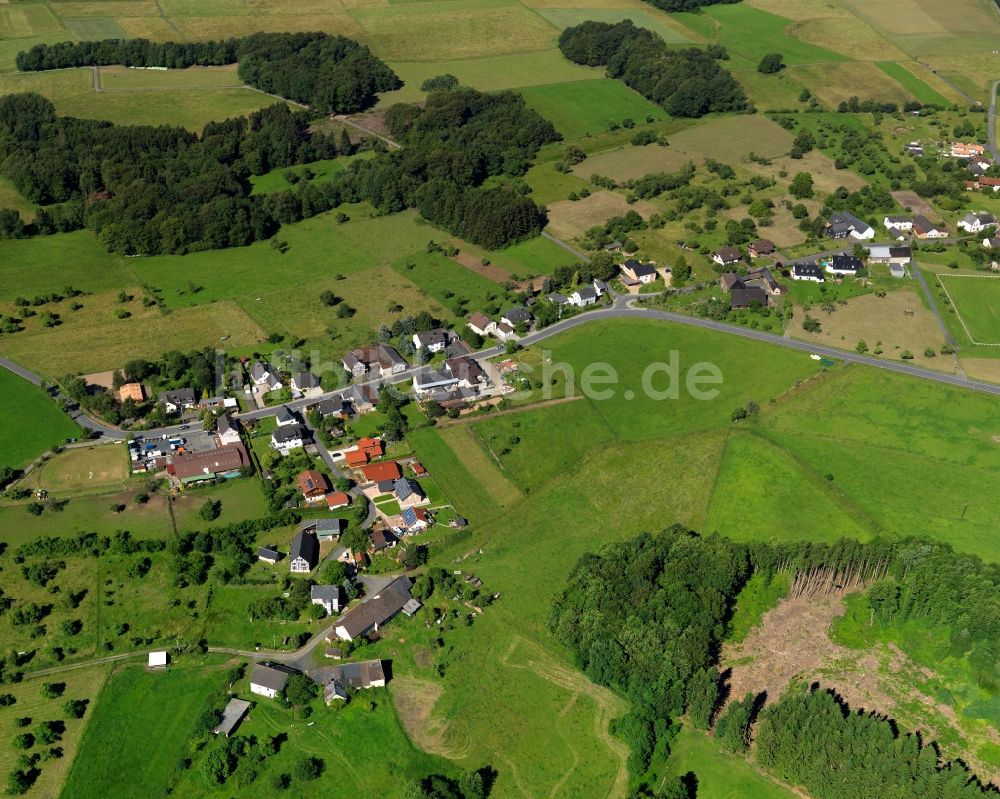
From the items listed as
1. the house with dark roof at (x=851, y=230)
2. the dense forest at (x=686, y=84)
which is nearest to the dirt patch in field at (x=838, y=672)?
the house with dark roof at (x=851, y=230)

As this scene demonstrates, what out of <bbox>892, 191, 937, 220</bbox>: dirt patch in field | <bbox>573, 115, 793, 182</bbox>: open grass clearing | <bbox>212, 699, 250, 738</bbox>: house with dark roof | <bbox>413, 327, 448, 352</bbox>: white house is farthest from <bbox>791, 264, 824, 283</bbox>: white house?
<bbox>212, 699, 250, 738</bbox>: house with dark roof

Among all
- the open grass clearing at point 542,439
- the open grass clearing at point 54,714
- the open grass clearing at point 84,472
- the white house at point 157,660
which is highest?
the open grass clearing at point 542,439

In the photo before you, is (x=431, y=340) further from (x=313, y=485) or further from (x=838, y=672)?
(x=838, y=672)

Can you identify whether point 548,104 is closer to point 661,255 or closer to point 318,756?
point 661,255

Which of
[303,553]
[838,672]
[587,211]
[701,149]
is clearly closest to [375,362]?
[303,553]

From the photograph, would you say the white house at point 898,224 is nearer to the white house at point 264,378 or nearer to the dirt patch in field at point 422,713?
the white house at point 264,378

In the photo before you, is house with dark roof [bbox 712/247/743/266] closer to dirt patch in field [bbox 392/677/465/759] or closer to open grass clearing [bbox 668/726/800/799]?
open grass clearing [bbox 668/726/800/799]

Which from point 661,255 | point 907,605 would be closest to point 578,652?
point 907,605
